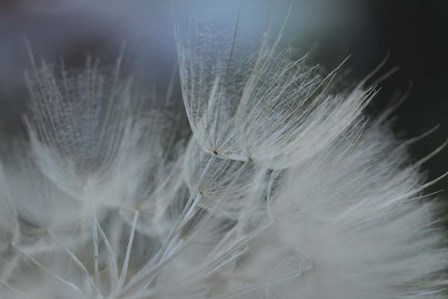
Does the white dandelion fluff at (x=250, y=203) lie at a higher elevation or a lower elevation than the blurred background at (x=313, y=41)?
lower

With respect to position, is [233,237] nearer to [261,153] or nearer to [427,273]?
[261,153]

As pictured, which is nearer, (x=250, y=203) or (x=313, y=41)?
(x=250, y=203)

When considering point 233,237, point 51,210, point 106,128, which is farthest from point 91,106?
point 233,237

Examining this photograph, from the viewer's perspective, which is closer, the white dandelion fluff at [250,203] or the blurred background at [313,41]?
the white dandelion fluff at [250,203]

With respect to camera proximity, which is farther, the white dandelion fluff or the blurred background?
the blurred background

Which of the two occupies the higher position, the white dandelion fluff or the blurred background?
the blurred background
